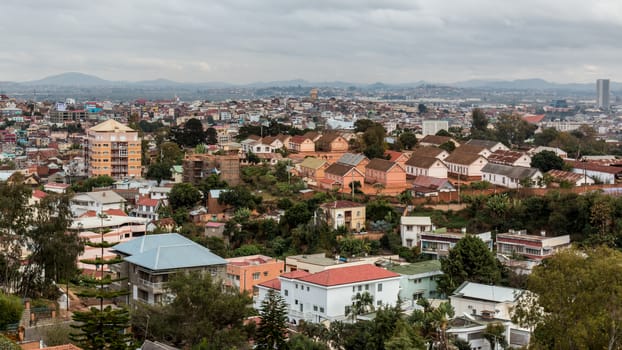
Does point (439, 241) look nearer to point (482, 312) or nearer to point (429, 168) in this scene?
point (482, 312)

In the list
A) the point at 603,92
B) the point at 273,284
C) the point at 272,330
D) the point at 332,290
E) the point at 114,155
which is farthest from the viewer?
the point at 603,92

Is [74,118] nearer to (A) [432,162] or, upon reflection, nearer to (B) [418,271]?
(A) [432,162]

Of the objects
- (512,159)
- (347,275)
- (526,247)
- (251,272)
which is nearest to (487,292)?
(347,275)

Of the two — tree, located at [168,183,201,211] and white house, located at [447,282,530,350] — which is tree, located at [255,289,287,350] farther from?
tree, located at [168,183,201,211]

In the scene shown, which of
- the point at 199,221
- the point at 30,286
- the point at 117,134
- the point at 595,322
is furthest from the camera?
the point at 117,134

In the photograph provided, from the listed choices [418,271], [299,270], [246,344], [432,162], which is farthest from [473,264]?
[432,162]

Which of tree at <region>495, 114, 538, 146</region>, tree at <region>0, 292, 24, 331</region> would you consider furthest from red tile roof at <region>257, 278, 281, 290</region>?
tree at <region>495, 114, 538, 146</region>

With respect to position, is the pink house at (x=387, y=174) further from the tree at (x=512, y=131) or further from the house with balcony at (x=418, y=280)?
the tree at (x=512, y=131)
